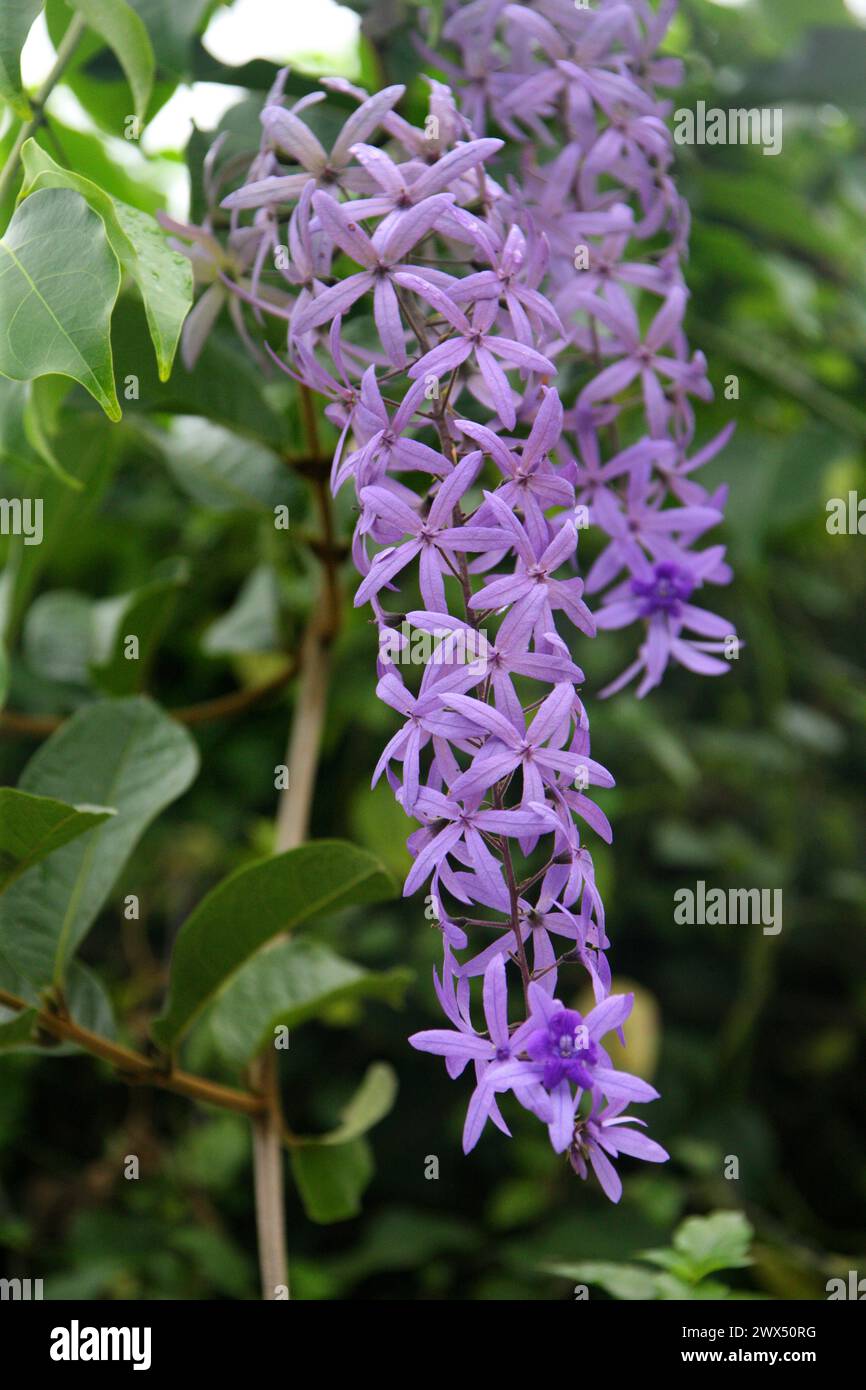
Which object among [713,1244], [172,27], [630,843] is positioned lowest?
[713,1244]

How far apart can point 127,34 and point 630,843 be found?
87cm

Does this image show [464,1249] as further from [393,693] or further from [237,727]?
[393,693]

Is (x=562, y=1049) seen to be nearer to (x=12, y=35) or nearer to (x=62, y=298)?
(x=62, y=298)

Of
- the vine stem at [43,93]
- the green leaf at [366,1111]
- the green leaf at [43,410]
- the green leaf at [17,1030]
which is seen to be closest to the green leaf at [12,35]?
the vine stem at [43,93]

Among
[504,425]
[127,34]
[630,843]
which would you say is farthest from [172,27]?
[630,843]

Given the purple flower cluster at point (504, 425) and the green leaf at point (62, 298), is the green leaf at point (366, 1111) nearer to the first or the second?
the purple flower cluster at point (504, 425)

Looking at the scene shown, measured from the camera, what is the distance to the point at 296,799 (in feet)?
2.50

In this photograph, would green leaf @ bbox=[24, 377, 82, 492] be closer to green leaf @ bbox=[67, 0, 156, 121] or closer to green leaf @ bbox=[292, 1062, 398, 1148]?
green leaf @ bbox=[67, 0, 156, 121]

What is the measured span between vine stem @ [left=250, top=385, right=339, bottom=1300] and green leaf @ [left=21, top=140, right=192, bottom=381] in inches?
6.1

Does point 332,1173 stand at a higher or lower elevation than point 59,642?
lower

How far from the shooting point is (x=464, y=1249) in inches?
41.6

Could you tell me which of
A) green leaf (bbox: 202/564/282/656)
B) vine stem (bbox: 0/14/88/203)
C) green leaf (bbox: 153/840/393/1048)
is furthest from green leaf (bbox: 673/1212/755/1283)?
vine stem (bbox: 0/14/88/203)

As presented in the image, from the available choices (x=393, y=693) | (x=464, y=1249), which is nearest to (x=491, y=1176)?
(x=464, y=1249)

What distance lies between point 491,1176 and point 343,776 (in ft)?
1.28
